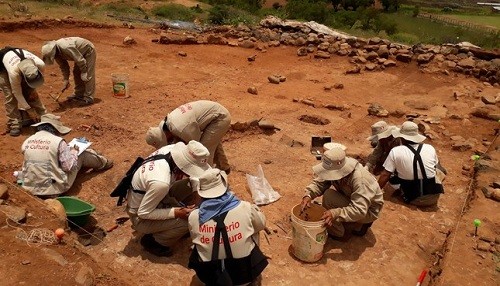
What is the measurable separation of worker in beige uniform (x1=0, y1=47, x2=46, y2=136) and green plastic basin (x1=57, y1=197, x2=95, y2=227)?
2.71 meters

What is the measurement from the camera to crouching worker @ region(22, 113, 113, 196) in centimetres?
495

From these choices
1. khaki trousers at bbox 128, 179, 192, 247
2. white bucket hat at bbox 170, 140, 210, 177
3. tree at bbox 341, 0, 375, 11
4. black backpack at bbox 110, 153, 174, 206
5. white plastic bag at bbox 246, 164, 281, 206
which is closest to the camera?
white bucket hat at bbox 170, 140, 210, 177

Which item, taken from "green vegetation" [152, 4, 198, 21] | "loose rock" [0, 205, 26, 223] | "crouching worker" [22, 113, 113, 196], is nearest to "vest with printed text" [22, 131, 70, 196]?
"crouching worker" [22, 113, 113, 196]

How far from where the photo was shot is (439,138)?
7719 mm

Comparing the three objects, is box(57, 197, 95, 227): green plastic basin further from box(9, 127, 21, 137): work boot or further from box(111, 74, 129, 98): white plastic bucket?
box(111, 74, 129, 98): white plastic bucket

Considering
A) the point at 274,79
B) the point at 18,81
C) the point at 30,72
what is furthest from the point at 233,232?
the point at 274,79

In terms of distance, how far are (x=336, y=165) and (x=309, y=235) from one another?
0.72 meters

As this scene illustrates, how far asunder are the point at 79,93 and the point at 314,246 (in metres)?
6.02

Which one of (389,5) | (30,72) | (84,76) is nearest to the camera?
(30,72)

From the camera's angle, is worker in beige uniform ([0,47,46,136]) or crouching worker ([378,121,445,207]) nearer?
crouching worker ([378,121,445,207])

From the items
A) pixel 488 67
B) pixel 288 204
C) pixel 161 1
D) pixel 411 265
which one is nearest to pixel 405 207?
pixel 411 265

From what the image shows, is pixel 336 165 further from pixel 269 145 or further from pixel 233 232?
pixel 269 145

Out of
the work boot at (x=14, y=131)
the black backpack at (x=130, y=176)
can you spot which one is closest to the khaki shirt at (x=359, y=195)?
the black backpack at (x=130, y=176)

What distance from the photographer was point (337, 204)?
462 cm
